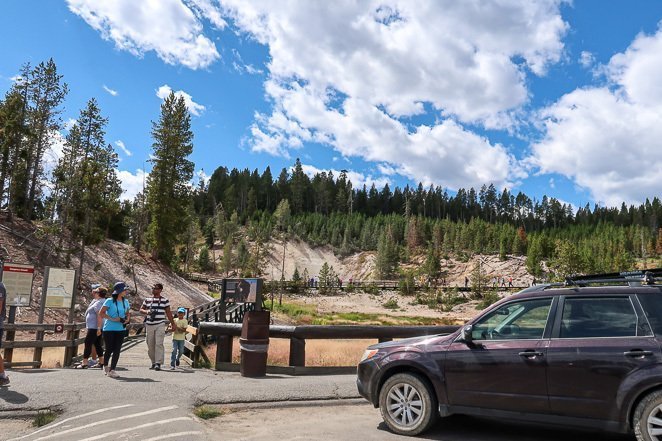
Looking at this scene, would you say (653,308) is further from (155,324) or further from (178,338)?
(178,338)

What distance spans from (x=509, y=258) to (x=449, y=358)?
11270 centimetres

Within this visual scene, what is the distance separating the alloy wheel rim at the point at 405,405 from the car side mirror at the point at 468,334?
2.89ft

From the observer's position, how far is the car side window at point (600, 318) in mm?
5191

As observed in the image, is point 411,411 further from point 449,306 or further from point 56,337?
point 449,306

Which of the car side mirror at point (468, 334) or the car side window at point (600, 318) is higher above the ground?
the car side window at point (600, 318)

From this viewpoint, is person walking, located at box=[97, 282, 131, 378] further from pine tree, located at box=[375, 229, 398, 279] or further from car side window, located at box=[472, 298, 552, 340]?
pine tree, located at box=[375, 229, 398, 279]

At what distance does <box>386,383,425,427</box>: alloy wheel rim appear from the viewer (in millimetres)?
6012

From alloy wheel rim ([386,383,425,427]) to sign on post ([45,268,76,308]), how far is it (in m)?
9.91

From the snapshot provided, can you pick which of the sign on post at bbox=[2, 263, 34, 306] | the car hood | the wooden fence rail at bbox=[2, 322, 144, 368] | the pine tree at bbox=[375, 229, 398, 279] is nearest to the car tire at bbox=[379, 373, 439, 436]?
the car hood

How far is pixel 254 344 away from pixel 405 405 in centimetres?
441

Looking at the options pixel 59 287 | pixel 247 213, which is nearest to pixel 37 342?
pixel 59 287

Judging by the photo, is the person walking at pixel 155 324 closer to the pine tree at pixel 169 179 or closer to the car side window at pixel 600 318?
the car side window at pixel 600 318

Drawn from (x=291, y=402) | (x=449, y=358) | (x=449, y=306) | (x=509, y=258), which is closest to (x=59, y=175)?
(x=291, y=402)

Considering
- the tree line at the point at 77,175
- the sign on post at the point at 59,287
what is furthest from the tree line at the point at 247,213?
the sign on post at the point at 59,287
